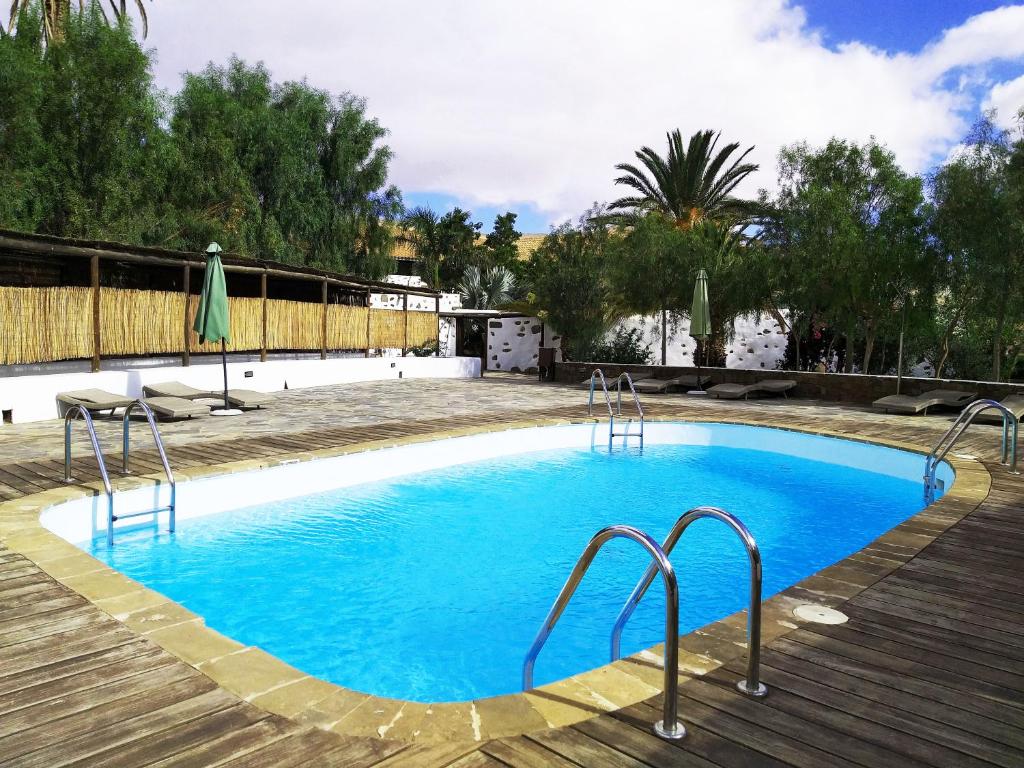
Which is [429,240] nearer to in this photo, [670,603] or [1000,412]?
[1000,412]

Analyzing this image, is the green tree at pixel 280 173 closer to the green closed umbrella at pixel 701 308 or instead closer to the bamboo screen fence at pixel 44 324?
the bamboo screen fence at pixel 44 324

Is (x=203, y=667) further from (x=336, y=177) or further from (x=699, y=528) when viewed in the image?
(x=336, y=177)

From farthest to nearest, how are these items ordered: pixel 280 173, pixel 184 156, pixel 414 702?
pixel 280 173
pixel 184 156
pixel 414 702

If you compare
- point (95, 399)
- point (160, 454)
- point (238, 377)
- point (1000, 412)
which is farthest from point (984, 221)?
point (95, 399)

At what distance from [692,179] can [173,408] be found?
20563 mm

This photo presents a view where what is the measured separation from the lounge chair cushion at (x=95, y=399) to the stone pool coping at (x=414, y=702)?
5.55 meters

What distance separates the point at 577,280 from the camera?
69.4ft

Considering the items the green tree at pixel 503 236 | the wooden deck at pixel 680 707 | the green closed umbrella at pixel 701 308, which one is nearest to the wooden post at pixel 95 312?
the wooden deck at pixel 680 707

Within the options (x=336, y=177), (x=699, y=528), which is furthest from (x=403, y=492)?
(x=336, y=177)

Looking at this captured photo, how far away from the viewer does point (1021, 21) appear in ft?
58.9

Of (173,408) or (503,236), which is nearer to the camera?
(173,408)

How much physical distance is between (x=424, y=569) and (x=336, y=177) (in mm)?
27996

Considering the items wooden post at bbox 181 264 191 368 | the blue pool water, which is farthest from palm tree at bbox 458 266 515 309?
the blue pool water

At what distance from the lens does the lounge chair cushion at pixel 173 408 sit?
1080 centimetres
